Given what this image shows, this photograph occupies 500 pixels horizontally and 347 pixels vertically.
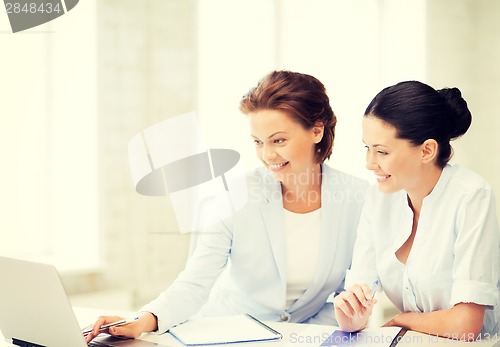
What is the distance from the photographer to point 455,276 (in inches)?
63.4

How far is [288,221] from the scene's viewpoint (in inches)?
79.9

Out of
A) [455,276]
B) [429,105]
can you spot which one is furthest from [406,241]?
[429,105]

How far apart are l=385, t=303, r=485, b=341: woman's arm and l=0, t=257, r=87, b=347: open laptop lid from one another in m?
0.83

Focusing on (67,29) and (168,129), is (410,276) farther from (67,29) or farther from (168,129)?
(67,29)

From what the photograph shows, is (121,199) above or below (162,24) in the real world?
below

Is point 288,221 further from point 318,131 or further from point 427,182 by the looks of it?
point 427,182

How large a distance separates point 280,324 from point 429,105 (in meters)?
0.72

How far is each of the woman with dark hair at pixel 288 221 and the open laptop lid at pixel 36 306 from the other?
0.55 meters

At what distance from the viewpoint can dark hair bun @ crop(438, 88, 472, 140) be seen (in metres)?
1.73

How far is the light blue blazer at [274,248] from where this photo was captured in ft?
6.42

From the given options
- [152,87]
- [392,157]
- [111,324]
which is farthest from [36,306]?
[152,87]

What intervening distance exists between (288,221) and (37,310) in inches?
34.5

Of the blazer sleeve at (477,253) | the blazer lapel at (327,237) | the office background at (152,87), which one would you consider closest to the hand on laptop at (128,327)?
the blazer lapel at (327,237)

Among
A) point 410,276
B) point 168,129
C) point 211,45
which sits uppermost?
point 211,45
